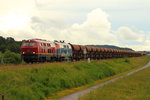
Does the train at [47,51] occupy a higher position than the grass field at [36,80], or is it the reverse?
the train at [47,51]

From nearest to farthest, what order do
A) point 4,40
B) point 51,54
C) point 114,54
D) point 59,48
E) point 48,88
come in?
point 48,88
point 51,54
point 59,48
point 114,54
point 4,40

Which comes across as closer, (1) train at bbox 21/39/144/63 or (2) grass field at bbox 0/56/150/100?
(2) grass field at bbox 0/56/150/100

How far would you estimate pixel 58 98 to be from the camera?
74.6 ft

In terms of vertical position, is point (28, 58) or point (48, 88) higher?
point (28, 58)

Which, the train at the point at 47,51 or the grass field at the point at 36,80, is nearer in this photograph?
the grass field at the point at 36,80

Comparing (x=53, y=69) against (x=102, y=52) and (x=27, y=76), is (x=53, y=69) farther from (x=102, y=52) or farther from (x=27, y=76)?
(x=102, y=52)

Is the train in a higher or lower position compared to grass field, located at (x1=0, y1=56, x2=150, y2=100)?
higher

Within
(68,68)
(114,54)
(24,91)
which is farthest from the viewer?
(114,54)

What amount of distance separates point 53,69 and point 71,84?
2995 millimetres

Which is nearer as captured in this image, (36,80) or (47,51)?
(36,80)

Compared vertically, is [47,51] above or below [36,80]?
above

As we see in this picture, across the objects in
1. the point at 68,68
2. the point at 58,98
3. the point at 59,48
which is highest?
the point at 59,48

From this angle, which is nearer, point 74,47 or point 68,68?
point 68,68

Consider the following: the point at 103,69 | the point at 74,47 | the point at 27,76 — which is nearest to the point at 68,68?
the point at 27,76
